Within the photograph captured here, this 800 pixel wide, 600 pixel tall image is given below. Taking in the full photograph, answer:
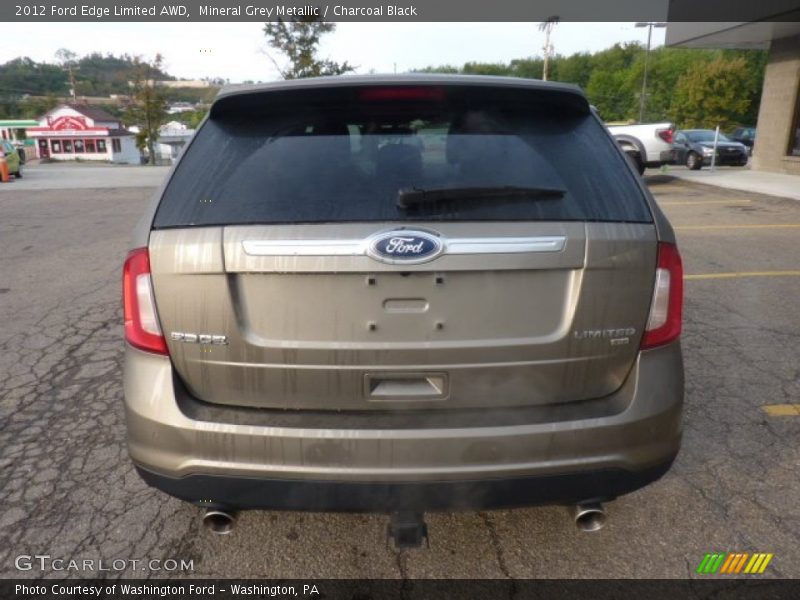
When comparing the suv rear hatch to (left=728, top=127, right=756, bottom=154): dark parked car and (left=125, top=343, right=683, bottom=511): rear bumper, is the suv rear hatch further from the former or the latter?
(left=728, top=127, right=756, bottom=154): dark parked car

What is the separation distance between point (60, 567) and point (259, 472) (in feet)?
3.61

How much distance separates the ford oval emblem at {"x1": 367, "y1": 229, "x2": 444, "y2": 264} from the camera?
5.55ft

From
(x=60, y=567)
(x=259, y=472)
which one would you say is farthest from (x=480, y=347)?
(x=60, y=567)

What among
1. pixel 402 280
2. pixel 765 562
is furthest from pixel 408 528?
pixel 765 562

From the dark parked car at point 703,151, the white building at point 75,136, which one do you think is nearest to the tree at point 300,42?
the dark parked car at point 703,151

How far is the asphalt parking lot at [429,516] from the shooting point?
2240 mm

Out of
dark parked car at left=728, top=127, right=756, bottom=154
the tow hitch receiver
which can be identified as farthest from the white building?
the tow hitch receiver

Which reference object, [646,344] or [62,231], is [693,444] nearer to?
[646,344]

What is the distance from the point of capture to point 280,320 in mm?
1765

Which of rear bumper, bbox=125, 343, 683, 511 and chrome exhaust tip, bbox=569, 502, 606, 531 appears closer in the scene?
rear bumper, bbox=125, 343, 683, 511

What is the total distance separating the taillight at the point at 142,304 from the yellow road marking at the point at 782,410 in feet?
11.1

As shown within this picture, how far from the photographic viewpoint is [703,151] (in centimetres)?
2084

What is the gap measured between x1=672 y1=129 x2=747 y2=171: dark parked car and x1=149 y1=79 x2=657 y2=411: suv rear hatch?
2225 cm

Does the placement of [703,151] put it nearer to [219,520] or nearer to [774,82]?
[774,82]
